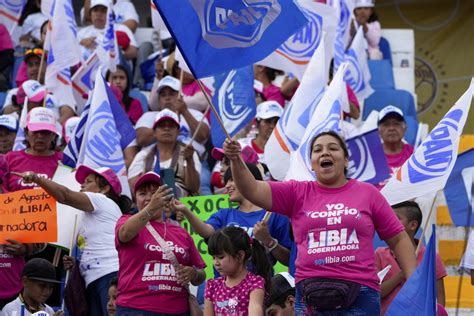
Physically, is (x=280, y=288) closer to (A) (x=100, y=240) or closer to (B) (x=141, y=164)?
(A) (x=100, y=240)

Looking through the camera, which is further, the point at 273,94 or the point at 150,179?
the point at 273,94

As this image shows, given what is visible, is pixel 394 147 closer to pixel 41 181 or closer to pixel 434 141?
pixel 434 141

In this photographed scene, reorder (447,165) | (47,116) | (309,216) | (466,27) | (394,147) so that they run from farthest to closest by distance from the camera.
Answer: (466,27) < (394,147) < (47,116) < (447,165) < (309,216)

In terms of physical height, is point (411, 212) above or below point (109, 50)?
below

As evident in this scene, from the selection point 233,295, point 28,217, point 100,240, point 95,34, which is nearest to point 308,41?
point 100,240

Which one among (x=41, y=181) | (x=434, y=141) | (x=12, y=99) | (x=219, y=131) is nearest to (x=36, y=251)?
(x=41, y=181)

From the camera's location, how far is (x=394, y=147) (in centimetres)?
1285

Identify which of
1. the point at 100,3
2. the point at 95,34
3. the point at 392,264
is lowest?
the point at 392,264

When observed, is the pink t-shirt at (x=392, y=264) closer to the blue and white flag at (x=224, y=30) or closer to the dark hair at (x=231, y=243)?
the dark hair at (x=231, y=243)

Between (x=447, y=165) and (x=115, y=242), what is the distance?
7.90 ft

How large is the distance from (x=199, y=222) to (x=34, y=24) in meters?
8.89

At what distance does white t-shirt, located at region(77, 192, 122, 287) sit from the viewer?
10.5 m

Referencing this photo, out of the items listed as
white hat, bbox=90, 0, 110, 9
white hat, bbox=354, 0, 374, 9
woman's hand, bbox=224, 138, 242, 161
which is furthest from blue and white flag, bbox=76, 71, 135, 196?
white hat, bbox=354, 0, 374, 9

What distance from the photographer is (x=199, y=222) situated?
32.4ft
